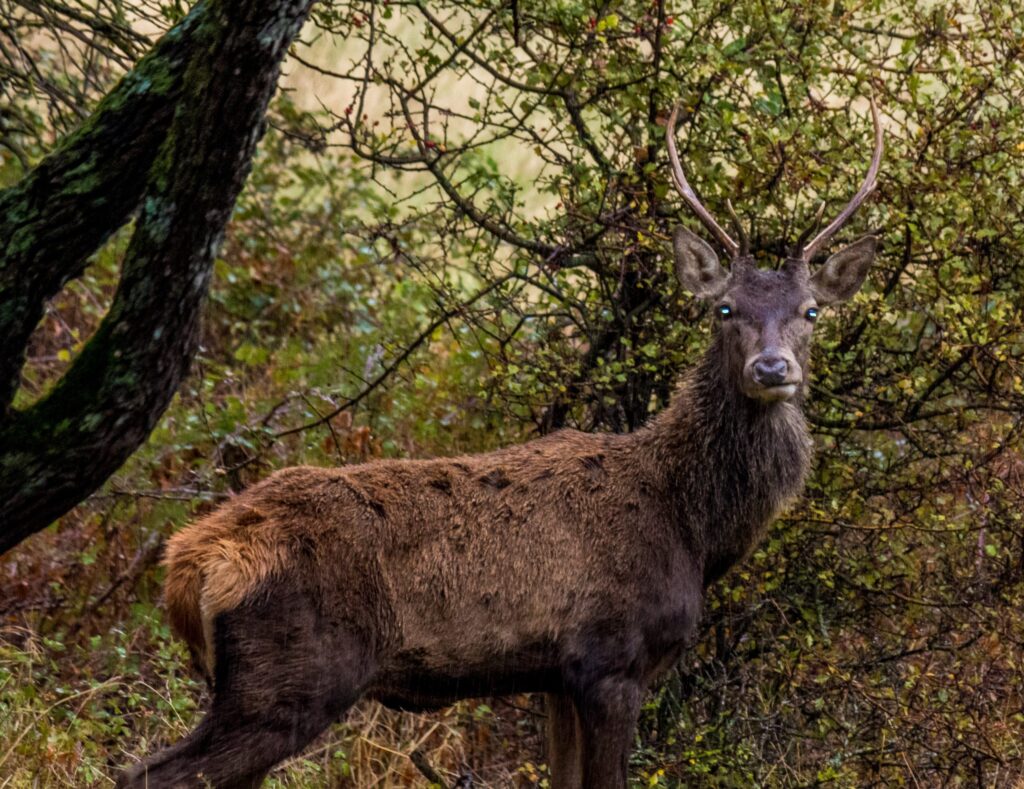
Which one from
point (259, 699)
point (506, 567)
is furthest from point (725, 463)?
point (259, 699)

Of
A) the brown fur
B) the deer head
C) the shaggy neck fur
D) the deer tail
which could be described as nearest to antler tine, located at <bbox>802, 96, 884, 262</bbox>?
the deer head

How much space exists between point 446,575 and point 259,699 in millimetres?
934

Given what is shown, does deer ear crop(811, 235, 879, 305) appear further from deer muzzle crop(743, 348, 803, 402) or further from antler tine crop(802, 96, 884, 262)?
deer muzzle crop(743, 348, 803, 402)

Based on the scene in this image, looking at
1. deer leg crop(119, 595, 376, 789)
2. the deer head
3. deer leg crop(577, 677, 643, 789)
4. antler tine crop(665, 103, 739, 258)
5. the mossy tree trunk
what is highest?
antler tine crop(665, 103, 739, 258)

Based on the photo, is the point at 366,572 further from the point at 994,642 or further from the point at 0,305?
the point at 994,642

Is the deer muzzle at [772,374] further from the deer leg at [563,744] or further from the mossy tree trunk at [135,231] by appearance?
the mossy tree trunk at [135,231]

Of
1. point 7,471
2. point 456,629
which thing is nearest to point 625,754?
point 456,629

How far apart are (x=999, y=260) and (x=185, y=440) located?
4.63 m

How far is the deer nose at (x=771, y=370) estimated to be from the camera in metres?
6.17

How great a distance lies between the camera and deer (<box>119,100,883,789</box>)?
524 cm

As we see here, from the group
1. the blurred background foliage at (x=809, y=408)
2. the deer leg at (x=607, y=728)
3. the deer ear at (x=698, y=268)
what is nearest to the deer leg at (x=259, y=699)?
the deer leg at (x=607, y=728)

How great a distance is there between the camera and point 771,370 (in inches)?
243

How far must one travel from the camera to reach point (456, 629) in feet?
18.9

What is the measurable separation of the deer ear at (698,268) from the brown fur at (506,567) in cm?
2
